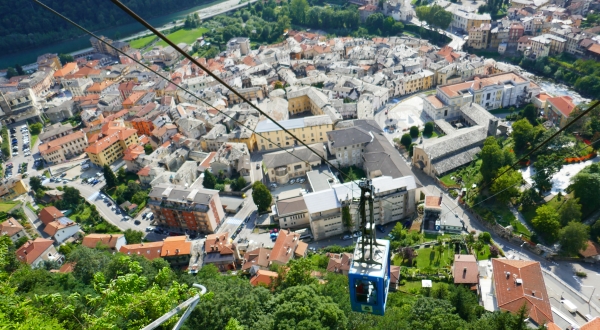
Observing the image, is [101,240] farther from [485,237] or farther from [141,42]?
[141,42]

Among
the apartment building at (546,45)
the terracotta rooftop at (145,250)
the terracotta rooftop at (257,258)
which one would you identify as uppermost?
the apartment building at (546,45)

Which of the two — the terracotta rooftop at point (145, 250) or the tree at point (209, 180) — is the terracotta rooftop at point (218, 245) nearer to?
the terracotta rooftop at point (145, 250)

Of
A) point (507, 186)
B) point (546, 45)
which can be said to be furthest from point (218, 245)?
point (546, 45)

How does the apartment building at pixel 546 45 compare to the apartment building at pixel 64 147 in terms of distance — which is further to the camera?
the apartment building at pixel 546 45

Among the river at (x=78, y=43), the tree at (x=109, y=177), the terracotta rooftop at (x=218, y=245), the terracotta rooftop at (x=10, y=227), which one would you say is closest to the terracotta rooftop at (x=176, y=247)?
the terracotta rooftop at (x=218, y=245)

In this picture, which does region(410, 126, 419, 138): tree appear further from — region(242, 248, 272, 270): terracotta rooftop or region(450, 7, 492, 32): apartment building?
region(450, 7, 492, 32): apartment building

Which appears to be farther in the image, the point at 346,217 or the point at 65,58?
the point at 65,58

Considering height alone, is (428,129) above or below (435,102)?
below

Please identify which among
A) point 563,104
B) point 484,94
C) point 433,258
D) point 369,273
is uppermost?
point 369,273
